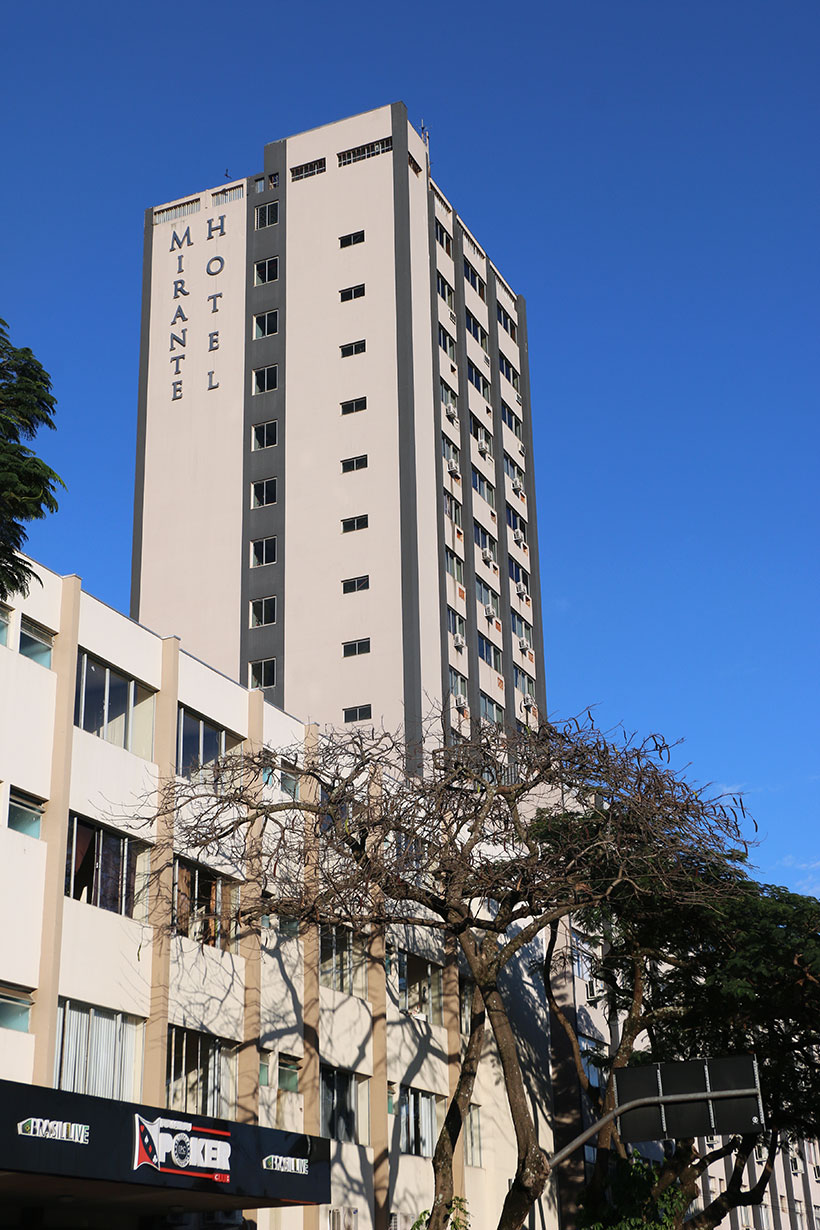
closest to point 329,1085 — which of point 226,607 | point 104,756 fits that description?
point 104,756

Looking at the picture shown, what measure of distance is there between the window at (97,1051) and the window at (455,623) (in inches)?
1394

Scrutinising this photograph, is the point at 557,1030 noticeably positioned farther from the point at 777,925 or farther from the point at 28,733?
the point at 28,733

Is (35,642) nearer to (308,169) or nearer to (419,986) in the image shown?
(419,986)

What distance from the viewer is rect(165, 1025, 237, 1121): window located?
27.6 metres

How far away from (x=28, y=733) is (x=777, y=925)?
19.2 metres

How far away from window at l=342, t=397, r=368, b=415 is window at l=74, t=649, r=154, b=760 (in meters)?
33.4

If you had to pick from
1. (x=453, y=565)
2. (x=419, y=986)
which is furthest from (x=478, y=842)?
(x=453, y=565)

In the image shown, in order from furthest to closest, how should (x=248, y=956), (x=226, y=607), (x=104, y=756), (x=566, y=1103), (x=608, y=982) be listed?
(x=226, y=607)
(x=566, y=1103)
(x=608, y=982)
(x=248, y=956)
(x=104, y=756)

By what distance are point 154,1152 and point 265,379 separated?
45.3 m

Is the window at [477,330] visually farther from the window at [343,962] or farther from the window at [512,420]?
the window at [343,962]

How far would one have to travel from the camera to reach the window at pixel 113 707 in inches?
1081

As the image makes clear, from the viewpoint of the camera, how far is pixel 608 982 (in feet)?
136

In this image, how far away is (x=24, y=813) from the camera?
25.3 meters

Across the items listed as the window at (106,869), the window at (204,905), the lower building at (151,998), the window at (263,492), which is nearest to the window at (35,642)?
the lower building at (151,998)
